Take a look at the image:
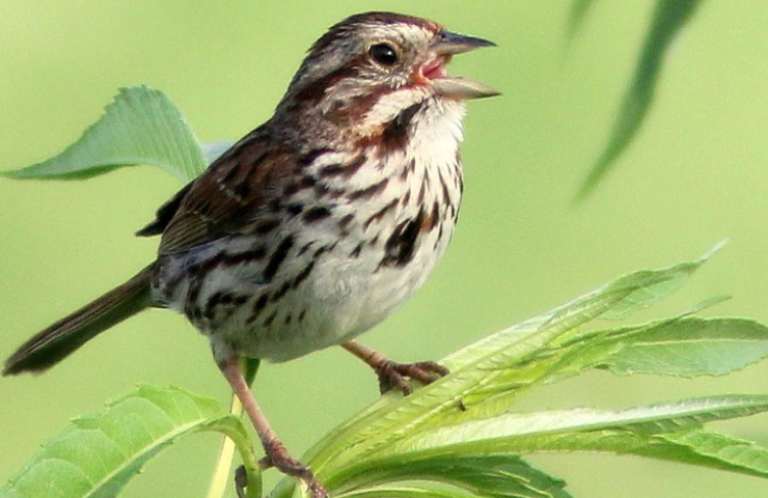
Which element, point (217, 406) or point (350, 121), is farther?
point (350, 121)

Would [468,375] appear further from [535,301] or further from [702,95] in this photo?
[702,95]

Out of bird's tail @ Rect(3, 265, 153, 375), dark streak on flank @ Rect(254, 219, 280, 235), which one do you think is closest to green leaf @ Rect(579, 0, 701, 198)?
dark streak on flank @ Rect(254, 219, 280, 235)

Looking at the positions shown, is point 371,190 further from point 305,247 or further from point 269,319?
point 269,319

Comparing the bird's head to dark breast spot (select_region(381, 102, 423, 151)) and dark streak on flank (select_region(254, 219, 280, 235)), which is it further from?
dark streak on flank (select_region(254, 219, 280, 235))

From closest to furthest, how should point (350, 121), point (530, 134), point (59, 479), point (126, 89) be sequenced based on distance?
point (59, 479), point (126, 89), point (350, 121), point (530, 134)

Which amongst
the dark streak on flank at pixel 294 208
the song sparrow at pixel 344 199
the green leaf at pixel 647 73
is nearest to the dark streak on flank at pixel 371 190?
the song sparrow at pixel 344 199

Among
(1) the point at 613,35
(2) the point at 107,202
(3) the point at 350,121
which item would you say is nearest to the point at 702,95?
(1) the point at 613,35

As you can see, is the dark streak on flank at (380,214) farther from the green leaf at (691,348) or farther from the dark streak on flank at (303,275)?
the green leaf at (691,348)

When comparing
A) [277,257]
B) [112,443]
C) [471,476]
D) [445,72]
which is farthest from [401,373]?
[112,443]
